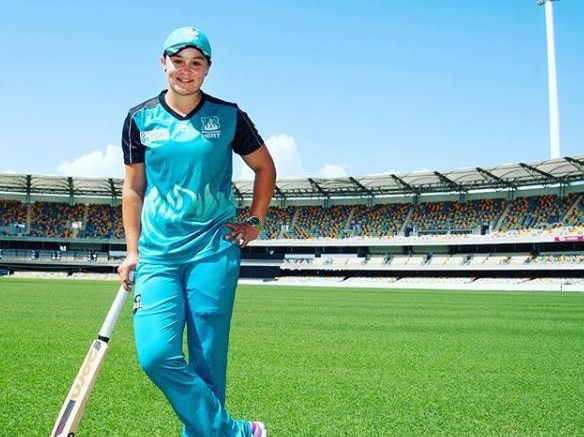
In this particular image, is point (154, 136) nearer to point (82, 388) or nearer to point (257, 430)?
point (82, 388)

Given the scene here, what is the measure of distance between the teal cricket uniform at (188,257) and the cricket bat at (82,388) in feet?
0.73

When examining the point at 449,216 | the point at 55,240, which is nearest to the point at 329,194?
the point at 449,216

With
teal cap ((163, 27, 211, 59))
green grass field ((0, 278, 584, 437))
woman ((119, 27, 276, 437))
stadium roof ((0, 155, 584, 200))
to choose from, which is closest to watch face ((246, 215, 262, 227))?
woman ((119, 27, 276, 437))

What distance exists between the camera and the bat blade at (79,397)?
3.19 m

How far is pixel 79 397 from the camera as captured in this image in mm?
3234

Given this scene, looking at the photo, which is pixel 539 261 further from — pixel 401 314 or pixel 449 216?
pixel 401 314

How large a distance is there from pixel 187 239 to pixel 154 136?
2.02 feet

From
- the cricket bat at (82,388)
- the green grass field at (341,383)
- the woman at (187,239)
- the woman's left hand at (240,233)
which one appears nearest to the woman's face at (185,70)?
the woman at (187,239)

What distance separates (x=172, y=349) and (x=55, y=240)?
6620cm

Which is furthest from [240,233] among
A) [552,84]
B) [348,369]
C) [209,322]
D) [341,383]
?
[552,84]

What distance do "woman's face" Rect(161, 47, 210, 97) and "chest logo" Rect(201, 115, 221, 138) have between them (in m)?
0.18

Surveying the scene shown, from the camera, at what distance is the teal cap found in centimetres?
334

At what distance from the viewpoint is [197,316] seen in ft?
10.8

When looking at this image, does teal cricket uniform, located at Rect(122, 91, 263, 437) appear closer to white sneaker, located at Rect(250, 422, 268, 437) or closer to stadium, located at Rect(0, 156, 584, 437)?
white sneaker, located at Rect(250, 422, 268, 437)
